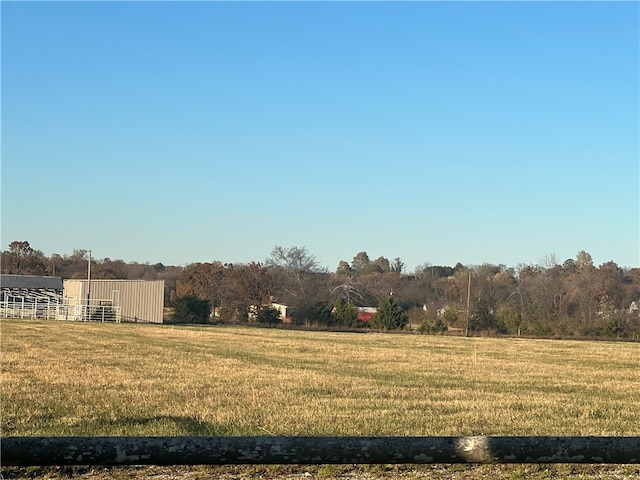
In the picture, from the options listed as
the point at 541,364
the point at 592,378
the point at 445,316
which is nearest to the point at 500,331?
the point at 445,316

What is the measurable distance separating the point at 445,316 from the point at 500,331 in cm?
577

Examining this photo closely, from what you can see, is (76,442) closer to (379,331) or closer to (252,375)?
(252,375)

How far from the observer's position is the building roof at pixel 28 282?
8106 centimetres

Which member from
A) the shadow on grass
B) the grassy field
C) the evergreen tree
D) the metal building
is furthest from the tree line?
the shadow on grass

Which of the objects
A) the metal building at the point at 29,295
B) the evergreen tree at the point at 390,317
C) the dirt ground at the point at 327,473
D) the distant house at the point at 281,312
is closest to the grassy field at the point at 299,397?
the dirt ground at the point at 327,473

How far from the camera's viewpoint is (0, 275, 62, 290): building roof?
81.1 metres

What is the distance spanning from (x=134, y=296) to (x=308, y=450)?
230 ft

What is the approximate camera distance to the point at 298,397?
46.6ft

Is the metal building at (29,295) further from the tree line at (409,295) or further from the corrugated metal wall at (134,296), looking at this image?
the tree line at (409,295)

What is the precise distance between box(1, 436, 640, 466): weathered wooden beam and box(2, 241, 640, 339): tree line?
67449mm

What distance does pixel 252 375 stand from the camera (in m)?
19.2

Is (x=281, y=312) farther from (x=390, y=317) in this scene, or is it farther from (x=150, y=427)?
(x=150, y=427)

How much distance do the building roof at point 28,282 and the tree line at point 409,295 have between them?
13.7 m

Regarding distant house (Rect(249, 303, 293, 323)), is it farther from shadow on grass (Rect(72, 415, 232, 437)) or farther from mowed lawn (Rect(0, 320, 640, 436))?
shadow on grass (Rect(72, 415, 232, 437))
